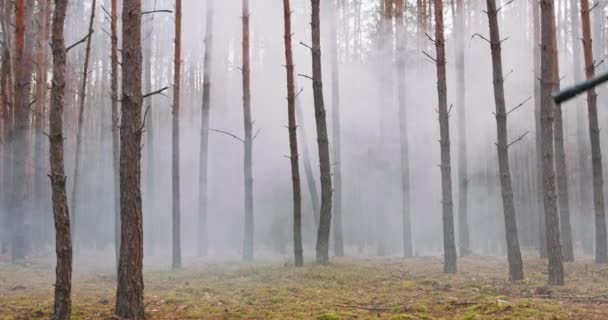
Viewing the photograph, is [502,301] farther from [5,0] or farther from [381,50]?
[5,0]

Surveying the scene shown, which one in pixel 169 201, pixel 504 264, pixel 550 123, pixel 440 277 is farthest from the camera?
pixel 169 201

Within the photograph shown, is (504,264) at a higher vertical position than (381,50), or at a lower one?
lower

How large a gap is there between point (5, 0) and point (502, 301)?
2013 centimetres

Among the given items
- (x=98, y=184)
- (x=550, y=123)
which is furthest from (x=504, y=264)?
(x=98, y=184)

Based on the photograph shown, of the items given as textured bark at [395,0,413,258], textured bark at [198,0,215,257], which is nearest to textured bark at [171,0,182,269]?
textured bark at [198,0,215,257]

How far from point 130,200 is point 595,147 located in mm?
12710

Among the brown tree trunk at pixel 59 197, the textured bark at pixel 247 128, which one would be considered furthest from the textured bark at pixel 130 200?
the textured bark at pixel 247 128

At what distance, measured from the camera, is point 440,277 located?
12227 mm

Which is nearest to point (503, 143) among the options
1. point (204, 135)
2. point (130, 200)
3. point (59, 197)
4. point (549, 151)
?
point (549, 151)

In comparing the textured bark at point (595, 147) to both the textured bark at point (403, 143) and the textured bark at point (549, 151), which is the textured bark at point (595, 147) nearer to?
the textured bark at point (549, 151)

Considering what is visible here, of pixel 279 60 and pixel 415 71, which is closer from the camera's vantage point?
pixel 415 71

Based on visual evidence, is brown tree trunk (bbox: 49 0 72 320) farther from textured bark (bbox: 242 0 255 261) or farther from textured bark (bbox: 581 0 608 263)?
textured bark (bbox: 581 0 608 263)

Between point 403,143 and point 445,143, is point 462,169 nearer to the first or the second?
point 403,143

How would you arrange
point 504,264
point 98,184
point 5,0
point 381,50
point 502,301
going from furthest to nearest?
point 98,184 → point 381,50 → point 5,0 → point 504,264 → point 502,301
